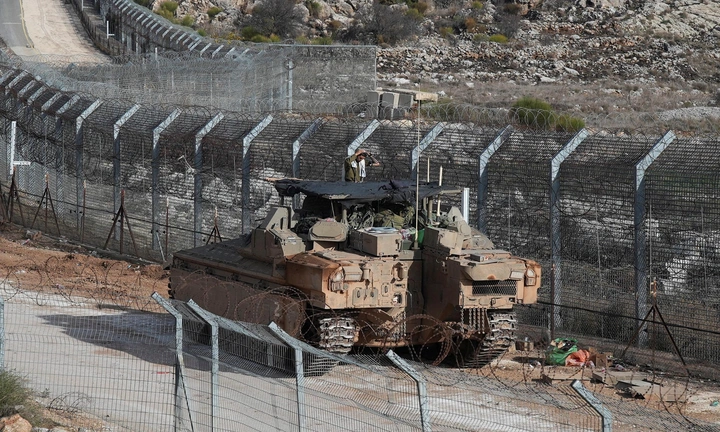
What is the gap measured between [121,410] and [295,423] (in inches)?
89.6

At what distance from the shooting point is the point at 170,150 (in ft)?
81.6

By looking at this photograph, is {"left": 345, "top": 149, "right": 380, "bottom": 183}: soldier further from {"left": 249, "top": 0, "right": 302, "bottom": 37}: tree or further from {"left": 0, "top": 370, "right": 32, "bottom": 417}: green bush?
{"left": 249, "top": 0, "right": 302, "bottom": 37}: tree

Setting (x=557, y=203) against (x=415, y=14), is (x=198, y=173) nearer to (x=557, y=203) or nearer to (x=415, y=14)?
(x=557, y=203)

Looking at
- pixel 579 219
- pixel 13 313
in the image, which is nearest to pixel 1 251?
pixel 13 313

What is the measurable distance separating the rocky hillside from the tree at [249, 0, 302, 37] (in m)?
0.56

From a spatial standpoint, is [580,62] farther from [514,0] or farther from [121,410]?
[121,410]

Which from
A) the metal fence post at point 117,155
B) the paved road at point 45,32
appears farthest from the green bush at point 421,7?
the metal fence post at point 117,155

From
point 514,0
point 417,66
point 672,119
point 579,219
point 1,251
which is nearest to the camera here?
point 579,219

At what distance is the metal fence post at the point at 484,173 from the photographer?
1981cm

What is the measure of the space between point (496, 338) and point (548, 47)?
167 feet

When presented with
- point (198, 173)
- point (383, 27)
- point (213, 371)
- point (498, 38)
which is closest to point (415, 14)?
point (383, 27)

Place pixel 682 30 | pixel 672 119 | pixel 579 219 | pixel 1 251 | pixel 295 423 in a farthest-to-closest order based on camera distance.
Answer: pixel 682 30, pixel 672 119, pixel 1 251, pixel 579 219, pixel 295 423

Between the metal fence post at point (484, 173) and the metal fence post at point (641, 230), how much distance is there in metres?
2.59

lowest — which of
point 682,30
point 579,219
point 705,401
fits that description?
point 705,401
